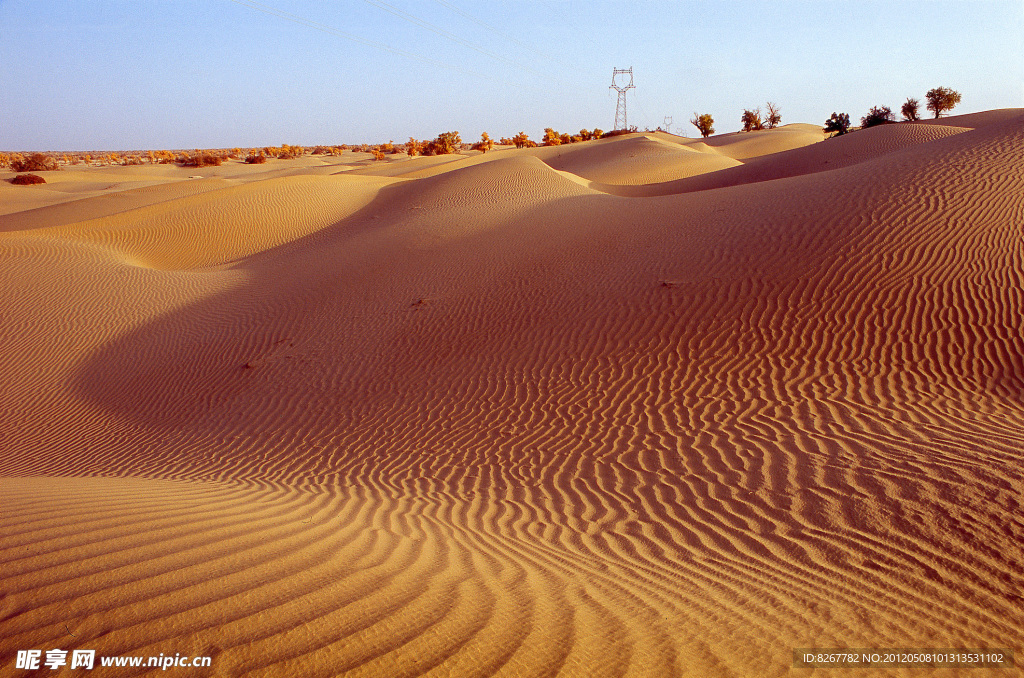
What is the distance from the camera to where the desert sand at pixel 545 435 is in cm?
300

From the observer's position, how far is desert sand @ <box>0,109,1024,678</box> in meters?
3.00

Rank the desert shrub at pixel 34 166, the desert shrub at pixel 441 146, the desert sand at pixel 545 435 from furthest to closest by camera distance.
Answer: the desert shrub at pixel 441 146 < the desert shrub at pixel 34 166 < the desert sand at pixel 545 435

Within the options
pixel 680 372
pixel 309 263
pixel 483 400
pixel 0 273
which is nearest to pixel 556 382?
pixel 483 400

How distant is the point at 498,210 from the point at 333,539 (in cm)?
1594

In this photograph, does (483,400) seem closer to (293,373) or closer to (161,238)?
(293,373)

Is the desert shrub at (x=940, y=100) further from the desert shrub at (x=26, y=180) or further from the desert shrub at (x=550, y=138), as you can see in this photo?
the desert shrub at (x=26, y=180)

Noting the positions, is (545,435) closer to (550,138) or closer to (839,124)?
(839,124)

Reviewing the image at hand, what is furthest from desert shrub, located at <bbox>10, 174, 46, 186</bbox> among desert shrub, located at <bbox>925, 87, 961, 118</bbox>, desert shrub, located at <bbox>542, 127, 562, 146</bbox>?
desert shrub, located at <bbox>925, 87, 961, 118</bbox>

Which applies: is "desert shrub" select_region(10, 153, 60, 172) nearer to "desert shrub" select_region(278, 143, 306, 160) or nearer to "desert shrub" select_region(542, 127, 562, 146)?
"desert shrub" select_region(278, 143, 306, 160)

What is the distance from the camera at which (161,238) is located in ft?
70.9

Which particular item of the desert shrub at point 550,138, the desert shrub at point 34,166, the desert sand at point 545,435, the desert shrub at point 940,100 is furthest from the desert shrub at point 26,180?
the desert shrub at point 940,100

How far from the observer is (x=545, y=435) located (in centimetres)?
778

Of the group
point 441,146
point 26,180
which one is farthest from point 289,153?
point 26,180

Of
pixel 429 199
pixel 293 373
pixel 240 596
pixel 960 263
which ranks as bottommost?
pixel 293 373
